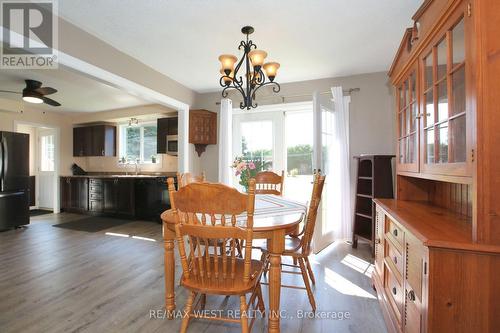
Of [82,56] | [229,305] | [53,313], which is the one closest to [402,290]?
[229,305]

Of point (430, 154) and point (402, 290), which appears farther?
point (430, 154)

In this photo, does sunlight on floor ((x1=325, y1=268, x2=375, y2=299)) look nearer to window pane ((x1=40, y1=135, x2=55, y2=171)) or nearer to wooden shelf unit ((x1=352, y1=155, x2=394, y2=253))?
wooden shelf unit ((x1=352, y1=155, x2=394, y2=253))

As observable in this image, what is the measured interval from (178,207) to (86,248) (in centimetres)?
281

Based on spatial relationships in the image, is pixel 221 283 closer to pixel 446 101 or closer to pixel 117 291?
pixel 117 291

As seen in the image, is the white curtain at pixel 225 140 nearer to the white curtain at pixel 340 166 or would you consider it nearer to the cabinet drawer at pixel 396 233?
the white curtain at pixel 340 166

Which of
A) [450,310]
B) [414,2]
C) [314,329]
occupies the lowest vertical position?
[314,329]

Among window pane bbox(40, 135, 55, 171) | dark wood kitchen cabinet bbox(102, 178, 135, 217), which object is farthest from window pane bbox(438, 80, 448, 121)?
window pane bbox(40, 135, 55, 171)

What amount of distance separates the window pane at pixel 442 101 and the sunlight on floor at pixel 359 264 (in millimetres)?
1771

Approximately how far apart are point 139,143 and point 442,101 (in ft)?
18.5

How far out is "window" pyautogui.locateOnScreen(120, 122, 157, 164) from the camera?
5.57 meters

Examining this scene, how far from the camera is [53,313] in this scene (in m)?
1.83

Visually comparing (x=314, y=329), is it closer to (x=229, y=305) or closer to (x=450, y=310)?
(x=229, y=305)

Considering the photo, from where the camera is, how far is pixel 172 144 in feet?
16.2

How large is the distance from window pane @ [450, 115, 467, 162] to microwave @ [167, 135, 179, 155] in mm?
4432
